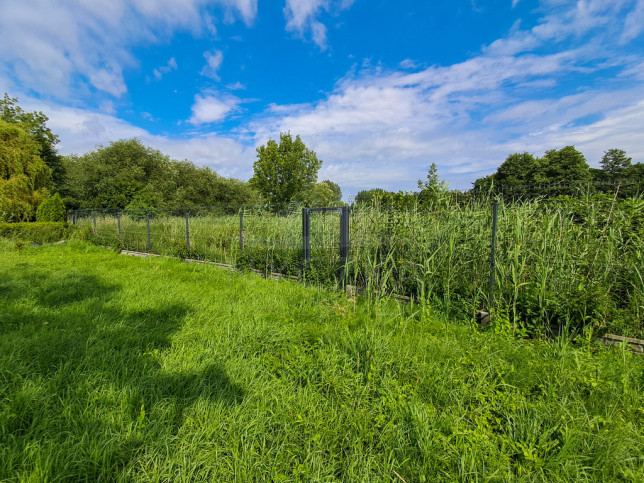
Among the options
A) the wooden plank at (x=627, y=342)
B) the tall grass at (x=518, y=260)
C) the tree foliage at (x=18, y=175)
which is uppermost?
the tree foliage at (x=18, y=175)

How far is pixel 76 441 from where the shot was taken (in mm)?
1497

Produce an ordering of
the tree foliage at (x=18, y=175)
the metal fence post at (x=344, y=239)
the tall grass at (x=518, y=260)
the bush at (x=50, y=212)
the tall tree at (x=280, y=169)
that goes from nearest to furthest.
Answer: the tall grass at (x=518, y=260)
the metal fence post at (x=344, y=239)
the bush at (x=50, y=212)
the tree foliage at (x=18, y=175)
the tall tree at (x=280, y=169)

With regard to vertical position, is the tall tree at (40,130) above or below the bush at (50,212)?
above

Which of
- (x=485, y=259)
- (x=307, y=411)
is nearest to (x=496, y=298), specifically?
(x=485, y=259)

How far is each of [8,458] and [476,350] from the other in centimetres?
313

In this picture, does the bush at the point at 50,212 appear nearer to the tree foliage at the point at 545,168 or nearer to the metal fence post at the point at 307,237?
the metal fence post at the point at 307,237

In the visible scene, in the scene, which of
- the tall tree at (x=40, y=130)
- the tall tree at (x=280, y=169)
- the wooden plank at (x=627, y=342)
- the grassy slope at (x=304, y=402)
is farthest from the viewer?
the tall tree at (x=280, y=169)

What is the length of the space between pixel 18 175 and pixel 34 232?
5852 millimetres

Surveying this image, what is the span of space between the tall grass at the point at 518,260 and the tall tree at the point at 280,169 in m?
22.1

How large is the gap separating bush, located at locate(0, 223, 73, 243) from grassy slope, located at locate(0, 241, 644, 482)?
38.8ft

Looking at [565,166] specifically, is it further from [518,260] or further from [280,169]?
[518,260]

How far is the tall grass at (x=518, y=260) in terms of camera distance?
2.77m

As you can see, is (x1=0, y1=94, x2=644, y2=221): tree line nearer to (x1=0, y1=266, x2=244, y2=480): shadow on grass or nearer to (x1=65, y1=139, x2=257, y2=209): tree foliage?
(x1=65, y1=139, x2=257, y2=209): tree foliage

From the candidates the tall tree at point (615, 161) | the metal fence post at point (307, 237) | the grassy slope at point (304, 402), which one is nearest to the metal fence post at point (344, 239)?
the metal fence post at point (307, 237)
